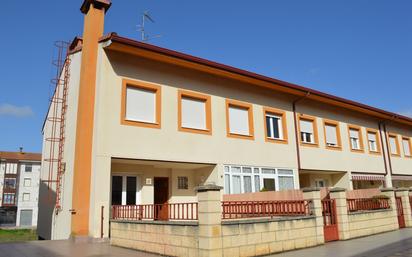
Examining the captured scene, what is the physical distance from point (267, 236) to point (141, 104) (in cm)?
708

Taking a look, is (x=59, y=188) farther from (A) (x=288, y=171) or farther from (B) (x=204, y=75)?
(A) (x=288, y=171)

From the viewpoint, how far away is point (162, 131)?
14.0 meters

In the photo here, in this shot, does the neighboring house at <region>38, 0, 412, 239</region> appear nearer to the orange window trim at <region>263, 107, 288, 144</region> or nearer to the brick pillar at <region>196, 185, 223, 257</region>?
the orange window trim at <region>263, 107, 288, 144</region>

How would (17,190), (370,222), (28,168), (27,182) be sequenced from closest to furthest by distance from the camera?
(370,222) < (17,190) < (27,182) < (28,168)

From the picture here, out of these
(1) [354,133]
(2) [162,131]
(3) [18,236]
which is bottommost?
(3) [18,236]

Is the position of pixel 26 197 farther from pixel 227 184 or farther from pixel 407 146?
pixel 407 146

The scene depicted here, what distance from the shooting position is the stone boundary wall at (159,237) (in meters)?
8.30

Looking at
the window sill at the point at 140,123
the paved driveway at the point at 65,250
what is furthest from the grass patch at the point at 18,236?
the window sill at the point at 140,123

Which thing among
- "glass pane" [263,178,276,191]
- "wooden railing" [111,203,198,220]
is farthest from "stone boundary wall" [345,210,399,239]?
"wooden railing" [111,203,198,220]

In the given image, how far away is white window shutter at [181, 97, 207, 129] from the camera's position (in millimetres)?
14969

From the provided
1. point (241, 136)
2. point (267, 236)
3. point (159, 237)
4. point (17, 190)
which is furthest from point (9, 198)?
point (267, 236)

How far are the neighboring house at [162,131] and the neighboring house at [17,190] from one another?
154 ft

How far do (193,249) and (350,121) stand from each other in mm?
17727

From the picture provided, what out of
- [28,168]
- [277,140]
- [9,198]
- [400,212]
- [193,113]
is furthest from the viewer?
[28,168]
